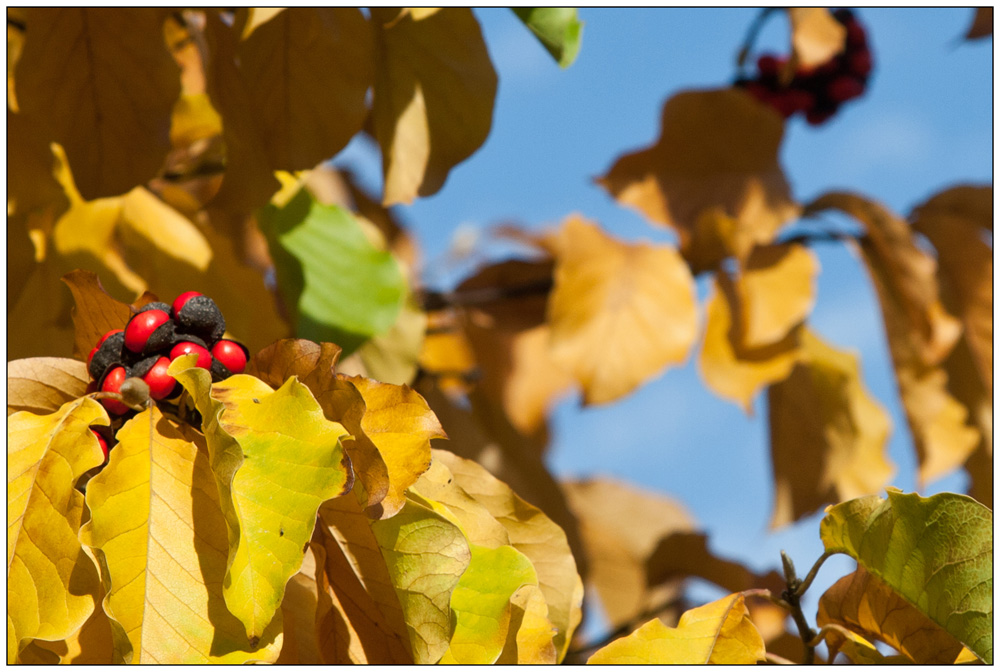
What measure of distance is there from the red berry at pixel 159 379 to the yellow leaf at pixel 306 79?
37 centimetres

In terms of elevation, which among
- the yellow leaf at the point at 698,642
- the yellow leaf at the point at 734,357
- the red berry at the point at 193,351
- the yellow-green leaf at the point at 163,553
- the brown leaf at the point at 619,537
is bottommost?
the brown leaf at the point at 619,537

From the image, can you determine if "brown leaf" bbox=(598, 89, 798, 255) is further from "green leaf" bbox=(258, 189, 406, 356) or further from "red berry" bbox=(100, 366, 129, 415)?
"red berry" bbox=(100, 366, 129, 415)

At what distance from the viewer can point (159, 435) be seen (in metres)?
0.54

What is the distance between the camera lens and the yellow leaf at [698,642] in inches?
21.6

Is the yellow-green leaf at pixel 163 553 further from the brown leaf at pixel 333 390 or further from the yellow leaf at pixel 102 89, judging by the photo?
the yellow leaf at pixel 102 89

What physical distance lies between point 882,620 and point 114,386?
52 centimetres

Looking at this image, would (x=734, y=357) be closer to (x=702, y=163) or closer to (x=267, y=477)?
(x=702, y=163)

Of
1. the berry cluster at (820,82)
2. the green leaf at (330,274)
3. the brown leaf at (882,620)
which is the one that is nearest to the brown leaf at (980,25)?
the berry cluster at (820,82)

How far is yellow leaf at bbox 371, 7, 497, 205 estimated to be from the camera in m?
0.93

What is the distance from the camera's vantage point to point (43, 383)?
600 mm

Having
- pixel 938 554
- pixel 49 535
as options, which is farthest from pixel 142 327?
pixel 938 554

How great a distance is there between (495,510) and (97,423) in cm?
27

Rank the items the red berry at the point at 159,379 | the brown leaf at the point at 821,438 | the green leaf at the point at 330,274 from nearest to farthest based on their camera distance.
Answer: the red berry at the point at 159,379 < the green leaf at the point at 330,274 < the brown leaf at the point at 821,438

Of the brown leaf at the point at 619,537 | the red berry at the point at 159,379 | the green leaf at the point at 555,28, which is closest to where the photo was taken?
the red berry at the point at 159,379
